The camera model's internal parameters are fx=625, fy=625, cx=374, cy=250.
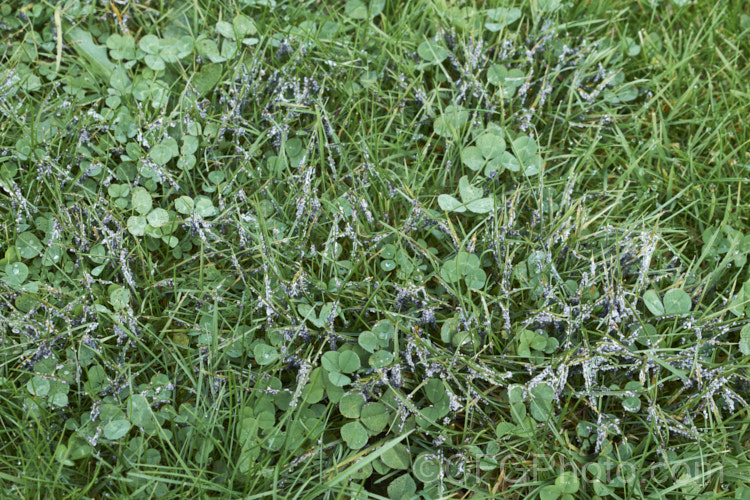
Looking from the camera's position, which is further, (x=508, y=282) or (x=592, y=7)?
(x=592, y=7)

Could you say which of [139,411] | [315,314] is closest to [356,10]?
[315,314]

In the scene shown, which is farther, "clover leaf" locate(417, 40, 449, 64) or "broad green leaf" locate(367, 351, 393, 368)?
"clover leaf" locate(417, 40, 449, 64)

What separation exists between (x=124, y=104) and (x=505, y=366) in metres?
1.70

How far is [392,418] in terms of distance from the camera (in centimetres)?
185

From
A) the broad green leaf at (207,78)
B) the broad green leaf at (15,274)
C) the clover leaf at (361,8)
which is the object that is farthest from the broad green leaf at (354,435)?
the clover leaf at (361,8)

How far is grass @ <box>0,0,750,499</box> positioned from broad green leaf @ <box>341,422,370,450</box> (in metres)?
0.01

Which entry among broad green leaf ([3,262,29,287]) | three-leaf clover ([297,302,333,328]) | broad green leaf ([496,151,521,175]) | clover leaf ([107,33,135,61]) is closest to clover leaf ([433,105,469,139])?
broad green leaf ([496,151,521,175])

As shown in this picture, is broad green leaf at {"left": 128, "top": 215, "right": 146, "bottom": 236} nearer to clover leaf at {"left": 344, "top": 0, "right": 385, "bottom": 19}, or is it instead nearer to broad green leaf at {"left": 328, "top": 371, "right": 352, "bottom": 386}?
broad green leaf at {"left": 328, "top": 371, "right": 352, "bottom": 386}

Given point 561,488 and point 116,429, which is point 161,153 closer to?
point 116,429

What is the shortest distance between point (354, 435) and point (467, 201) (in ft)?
2.91

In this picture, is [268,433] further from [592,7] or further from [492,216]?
[592,7]

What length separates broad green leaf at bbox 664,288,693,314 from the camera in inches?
78.0

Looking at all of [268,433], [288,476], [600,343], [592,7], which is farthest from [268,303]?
[592,7]

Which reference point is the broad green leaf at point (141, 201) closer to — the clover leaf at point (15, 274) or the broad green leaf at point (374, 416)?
the clover leaf at point (15, 274)
